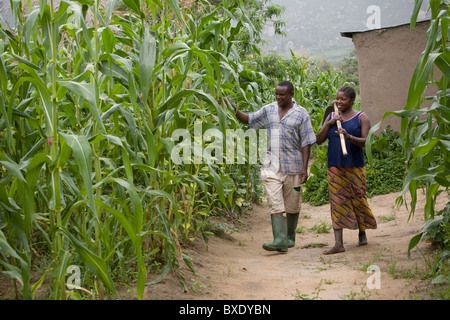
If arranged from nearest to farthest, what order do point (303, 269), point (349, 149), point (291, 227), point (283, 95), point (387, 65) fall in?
point (303, 269), point (349, 149), point (283, 95), point (291, 227), point (387, 65)

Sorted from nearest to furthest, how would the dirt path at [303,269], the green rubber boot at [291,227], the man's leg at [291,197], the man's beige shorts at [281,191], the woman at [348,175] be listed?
1. the dirt path at [303,269]
2. the woman at [348,175]
3. the man's beige shorts at [281,191]
4. the man's leg at [291,197]
5. the green rubber boot at [291,227]

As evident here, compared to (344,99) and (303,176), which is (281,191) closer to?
(303,176)

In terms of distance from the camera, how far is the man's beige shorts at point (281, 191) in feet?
16.8

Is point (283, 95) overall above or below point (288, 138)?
above

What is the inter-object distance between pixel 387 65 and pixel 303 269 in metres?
5.58

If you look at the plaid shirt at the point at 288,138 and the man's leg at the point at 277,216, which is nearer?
the man's leg at the point at 277,216

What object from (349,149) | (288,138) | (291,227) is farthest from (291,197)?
(349,149)

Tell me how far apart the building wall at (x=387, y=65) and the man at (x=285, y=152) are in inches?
154

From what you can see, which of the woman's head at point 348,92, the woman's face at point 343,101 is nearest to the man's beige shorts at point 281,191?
the woman's face at point 343,101

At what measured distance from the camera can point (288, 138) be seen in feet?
17.1

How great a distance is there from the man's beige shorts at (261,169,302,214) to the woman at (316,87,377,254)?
0.40 metres

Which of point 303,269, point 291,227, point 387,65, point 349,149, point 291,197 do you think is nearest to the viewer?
point 303,269

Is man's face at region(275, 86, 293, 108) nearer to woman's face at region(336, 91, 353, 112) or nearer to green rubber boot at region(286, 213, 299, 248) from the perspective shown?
woman's face at region(336, 91, 353, 112)

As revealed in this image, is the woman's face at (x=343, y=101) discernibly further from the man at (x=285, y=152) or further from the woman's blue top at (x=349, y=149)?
the man at (x=285, y=152)
